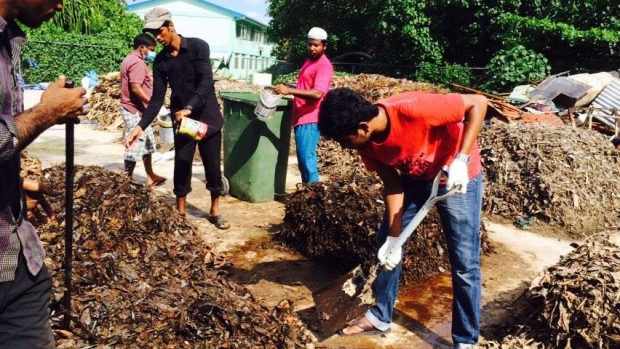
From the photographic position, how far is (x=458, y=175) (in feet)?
9.70

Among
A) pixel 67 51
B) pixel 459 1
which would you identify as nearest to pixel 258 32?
pixel 459 1

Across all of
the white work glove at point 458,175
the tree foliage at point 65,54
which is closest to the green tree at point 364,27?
the tree foliage at point 65,54

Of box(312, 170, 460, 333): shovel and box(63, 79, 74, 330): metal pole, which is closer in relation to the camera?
box(63, 79, 74, 330): metal pole

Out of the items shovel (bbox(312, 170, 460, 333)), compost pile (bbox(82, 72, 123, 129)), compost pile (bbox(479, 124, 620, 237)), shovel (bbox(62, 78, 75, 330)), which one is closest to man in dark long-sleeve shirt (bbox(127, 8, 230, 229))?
shovel (bbox(312, 170, 460, 333))

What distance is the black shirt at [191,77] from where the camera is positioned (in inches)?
207

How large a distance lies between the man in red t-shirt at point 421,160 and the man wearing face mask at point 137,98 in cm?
430

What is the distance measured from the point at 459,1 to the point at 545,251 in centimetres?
1892

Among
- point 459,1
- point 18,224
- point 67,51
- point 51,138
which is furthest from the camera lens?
point 459,1

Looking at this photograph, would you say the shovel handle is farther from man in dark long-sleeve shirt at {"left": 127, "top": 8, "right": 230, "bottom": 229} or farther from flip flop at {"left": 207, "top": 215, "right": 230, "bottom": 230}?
flip flop at {"left": 207, "top": 215, "right": 230, "bottom": 230}

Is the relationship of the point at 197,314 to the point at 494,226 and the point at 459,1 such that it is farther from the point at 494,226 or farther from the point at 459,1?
the point at 459,1

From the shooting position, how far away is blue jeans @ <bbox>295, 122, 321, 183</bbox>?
6.03m

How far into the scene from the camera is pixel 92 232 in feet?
13.4

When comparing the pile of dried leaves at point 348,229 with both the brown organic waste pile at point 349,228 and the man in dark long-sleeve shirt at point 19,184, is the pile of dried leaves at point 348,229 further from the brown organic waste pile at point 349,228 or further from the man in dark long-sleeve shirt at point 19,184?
the man in dark long-sleeve shirt at point 19,184

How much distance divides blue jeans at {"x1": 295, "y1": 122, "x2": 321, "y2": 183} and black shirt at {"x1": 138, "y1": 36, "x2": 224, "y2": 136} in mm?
1027
